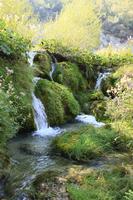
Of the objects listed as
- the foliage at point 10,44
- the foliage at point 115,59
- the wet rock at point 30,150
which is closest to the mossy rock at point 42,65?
the foliage at point 10,44

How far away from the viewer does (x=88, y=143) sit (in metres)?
7.75

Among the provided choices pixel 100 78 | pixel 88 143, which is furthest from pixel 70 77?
pixel 88 143

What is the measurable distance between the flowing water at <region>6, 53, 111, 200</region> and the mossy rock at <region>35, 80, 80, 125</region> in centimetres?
24

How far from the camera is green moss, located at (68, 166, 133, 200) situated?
535 centimetres

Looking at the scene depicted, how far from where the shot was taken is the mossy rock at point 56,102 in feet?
35.3

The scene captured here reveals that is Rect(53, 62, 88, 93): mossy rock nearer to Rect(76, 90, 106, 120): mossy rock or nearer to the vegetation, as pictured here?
Rect(76, 90, 106, 120): mossy rock

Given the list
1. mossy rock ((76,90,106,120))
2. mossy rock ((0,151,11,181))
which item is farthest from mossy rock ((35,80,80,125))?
mossy rock ((0,151,11,181))

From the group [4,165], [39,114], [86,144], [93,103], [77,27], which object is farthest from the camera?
[77,27]

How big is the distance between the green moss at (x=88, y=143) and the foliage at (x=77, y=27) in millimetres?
21610

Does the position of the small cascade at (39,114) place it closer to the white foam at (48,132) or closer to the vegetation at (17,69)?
the white foam at (48,132)

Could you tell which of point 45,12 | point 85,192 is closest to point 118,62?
point 85,192

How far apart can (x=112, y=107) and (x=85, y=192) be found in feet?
11.6

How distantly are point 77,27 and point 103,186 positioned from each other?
27925 millimetres

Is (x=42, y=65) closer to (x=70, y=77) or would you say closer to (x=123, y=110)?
(x=70, y=77)
